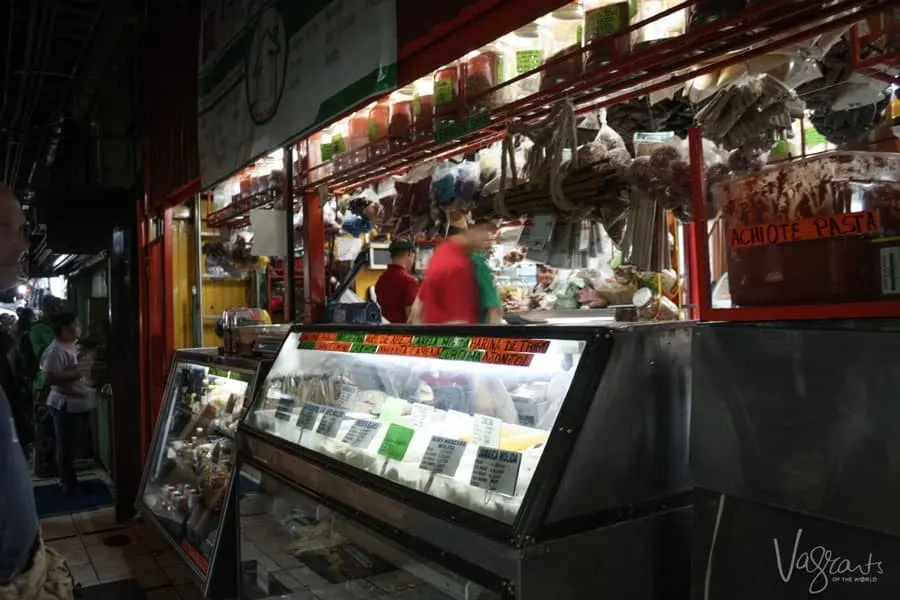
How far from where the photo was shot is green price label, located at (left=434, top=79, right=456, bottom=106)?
119 inches

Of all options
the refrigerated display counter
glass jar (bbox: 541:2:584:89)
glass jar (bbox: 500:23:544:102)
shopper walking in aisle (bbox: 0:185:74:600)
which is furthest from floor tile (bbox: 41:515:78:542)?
glass jar (bbox: 541:2:584:89)

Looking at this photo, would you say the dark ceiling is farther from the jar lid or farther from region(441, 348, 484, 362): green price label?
region(441, 348, 484, 362): green price label

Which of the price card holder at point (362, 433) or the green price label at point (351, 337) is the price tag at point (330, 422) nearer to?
the price card holder at point (362, 433)

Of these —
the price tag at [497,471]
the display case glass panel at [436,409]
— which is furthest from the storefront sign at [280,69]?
the price tag at [497,471]

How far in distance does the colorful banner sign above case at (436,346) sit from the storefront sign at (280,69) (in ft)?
3.22

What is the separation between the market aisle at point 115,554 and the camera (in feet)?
15.1

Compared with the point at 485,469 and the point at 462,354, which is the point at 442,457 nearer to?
the point at 485,469

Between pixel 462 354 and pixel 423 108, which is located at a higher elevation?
pixel 423 108

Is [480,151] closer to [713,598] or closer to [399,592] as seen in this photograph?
[399,592]

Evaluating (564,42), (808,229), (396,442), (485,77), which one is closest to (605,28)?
(564,42)

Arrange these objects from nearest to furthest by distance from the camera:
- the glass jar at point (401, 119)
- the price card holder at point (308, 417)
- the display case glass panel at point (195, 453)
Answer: the price card holder at point (308, 417)
the glass jar at point (401, 119)
the display case glass panel at point (195, 453)

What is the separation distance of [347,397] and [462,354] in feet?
2.71

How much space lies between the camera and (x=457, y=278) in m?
3.41

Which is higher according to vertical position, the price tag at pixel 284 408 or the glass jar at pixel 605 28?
the glass jar at pixel 605 28
